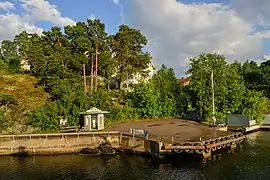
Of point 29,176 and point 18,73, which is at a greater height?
point 18,73

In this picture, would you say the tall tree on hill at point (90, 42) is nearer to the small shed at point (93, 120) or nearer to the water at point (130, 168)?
the small shed at point (93, 120)

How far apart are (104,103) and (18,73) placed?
99.1ft

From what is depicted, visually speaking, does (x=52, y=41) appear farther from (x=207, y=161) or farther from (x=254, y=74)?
(x=254, y=74)

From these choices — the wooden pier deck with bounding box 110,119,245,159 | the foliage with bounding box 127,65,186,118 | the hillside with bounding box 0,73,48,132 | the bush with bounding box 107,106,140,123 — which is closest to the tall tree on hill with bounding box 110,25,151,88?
the foliage with bounding box 127,65,186,118

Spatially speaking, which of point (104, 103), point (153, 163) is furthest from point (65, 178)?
point (104, 103)

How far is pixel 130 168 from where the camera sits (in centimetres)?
2633

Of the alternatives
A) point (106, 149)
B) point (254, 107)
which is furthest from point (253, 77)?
point (106, 149)

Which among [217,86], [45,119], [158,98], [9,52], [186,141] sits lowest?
[186,141]

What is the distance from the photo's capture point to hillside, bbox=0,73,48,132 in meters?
39.9

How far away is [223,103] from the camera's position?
48.1 meters

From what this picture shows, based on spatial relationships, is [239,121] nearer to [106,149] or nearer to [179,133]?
[179,133]

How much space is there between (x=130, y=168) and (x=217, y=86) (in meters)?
26.9

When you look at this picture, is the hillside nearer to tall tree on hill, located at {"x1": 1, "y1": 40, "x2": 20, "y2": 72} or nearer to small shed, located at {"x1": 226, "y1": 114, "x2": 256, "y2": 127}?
tall tree on hill, located at {"x1": 1, "y1": 40, "x2": 20, "y2": 72}

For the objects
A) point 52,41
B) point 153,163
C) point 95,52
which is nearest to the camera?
point 153,163
